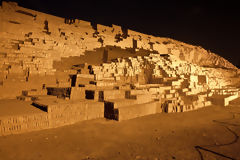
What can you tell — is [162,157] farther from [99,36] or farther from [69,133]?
[99,36]

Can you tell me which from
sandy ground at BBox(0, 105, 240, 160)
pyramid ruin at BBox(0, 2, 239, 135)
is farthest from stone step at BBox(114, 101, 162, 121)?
sandy ground at BBox(0, 105, 240, 160)

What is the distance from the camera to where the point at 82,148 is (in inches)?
152

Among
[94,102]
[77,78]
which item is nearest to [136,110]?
[94,102]

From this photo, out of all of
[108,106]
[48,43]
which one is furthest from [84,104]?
[48,43]

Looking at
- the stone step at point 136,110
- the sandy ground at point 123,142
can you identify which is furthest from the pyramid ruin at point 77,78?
the sandy ground at point 123,142

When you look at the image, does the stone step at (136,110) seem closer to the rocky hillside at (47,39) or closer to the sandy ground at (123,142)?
the sandy ground at (123,142)

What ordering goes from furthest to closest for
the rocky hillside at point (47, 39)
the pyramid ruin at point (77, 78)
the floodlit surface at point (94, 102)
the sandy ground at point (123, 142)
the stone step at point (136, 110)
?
the rocky hillside at point (47, 39) < the stone step at point (136, 110) < the pyramid ruin at point (77, 78) < the floodlit surface at point (94, 102) < the sandy ground at point (123, 142)

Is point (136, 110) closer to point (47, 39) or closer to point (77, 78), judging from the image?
point (77, 78)

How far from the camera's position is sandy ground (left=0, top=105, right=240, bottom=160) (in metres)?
3.54

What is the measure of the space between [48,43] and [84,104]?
23.8 feet

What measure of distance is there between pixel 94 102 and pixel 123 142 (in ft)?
8.63

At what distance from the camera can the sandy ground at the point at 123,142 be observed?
354cm

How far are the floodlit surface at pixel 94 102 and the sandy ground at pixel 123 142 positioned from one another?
0.08 feet

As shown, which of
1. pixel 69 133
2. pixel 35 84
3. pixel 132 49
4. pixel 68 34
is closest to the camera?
pixel 69 133
